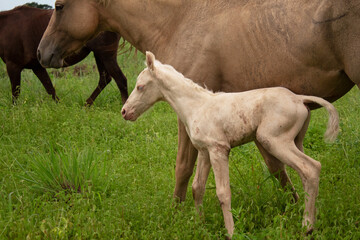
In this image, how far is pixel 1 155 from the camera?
543 cm

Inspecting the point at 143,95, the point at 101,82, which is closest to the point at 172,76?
the point at 143,95

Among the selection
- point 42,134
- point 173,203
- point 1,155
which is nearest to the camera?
point 173,203

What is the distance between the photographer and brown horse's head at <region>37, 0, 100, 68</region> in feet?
13.7

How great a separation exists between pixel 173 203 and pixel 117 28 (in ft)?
5.31

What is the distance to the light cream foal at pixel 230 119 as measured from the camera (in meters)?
3.19

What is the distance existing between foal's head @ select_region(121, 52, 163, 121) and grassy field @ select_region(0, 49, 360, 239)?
2.56ft

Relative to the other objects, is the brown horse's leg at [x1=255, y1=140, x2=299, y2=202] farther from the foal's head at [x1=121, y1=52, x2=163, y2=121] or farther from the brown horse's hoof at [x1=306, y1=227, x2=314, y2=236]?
the foal's head at [x1=121, y1=52, x2=163, y2=121]

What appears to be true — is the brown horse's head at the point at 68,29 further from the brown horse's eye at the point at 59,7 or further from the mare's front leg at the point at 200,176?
the mare's front leg at the point at 200,176

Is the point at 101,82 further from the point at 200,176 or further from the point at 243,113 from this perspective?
the point at 243,113

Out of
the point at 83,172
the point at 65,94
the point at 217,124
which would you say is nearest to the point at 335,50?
the point at 217,124

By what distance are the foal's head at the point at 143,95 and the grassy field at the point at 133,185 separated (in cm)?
78

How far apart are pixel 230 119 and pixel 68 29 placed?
6.00ft

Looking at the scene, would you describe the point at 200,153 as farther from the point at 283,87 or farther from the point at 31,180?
the point at 31,180

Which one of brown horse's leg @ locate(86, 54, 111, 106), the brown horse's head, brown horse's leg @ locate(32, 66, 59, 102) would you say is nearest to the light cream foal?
the brown horse's head
